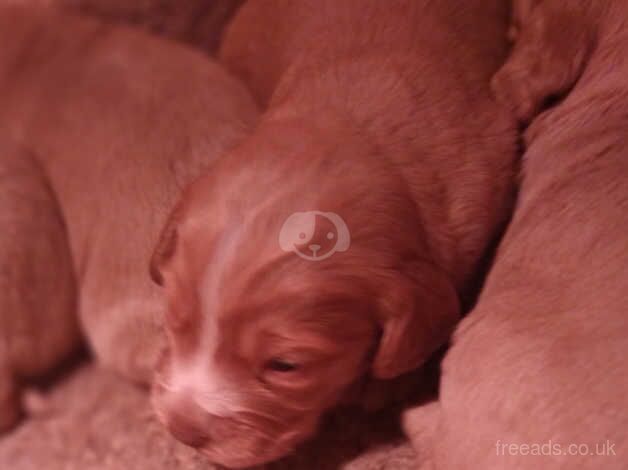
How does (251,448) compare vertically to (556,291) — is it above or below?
below

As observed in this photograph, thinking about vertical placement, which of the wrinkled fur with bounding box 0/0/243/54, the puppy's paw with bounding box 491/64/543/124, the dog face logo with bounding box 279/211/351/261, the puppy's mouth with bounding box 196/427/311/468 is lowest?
the puppy's mouth with bounding box 196/427/311/468

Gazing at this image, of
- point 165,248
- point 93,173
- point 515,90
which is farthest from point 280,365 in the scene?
point 93,173

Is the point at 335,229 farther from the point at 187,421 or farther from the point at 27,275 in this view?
the point at 27,275

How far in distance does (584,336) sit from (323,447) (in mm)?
487

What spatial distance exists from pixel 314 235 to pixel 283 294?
0.28ft

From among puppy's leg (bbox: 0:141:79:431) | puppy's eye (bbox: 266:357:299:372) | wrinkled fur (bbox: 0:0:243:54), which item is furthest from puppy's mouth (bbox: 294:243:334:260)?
wrinkled fur (bbox: 0:0:243:54)

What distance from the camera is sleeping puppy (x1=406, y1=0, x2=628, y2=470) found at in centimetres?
102

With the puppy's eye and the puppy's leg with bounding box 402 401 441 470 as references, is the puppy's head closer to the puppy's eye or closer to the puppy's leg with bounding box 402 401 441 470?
the puppy's eye

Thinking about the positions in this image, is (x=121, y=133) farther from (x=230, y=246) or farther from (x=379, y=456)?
(x=379, y=456)

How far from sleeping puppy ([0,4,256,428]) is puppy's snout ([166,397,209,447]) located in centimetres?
28

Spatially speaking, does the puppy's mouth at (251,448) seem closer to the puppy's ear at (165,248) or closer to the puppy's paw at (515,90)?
the puppy's ear at (165,248)

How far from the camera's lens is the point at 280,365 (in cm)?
108

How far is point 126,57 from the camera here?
1654 mm

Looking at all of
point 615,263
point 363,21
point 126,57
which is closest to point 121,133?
point 126,57
